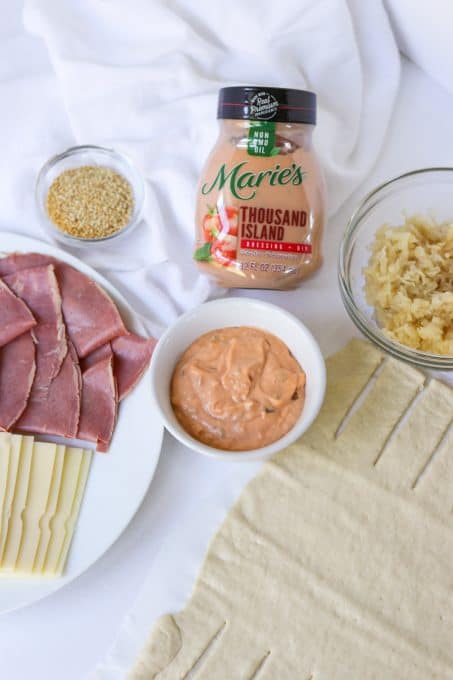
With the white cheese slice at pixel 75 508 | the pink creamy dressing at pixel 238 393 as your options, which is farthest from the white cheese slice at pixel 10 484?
the pink creamy dressing at pixel 238 393

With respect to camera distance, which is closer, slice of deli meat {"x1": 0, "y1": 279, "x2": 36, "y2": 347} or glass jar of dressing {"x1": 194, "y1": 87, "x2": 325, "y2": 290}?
glass jar of dressing {"x1": 194, "y1": 87, "x2": 325, "y2": 290}

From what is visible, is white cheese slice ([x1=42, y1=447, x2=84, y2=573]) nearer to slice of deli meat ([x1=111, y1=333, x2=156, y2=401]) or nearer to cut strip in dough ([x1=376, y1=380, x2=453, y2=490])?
slice of deli meat ([x1=111, y1=333, x2=156, y2=401])

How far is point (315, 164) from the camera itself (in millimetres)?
1527

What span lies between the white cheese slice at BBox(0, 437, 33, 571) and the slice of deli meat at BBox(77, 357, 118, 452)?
0.37 ft

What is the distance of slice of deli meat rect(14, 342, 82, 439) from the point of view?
1.58 metres

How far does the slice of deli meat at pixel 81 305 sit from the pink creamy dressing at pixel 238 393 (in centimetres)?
23

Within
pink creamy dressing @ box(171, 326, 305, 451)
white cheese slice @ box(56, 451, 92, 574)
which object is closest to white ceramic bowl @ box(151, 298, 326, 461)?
pink creamy dressing @ box(171, 326, 305, 451)

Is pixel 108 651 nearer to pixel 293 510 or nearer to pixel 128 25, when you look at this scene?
pixel 293 510

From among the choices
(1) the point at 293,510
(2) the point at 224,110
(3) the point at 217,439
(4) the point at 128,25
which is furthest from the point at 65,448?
(4) the point at 128,25

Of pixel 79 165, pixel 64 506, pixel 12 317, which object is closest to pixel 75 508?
pixel 64 506

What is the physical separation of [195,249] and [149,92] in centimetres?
40

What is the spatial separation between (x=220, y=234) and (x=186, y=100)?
0.38 m

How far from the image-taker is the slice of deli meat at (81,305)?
1.61m

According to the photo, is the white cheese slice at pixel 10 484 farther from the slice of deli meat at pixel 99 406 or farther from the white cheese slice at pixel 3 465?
the slice of deli meat at pixel 99 406
